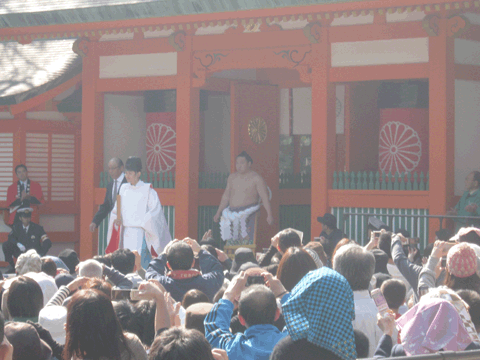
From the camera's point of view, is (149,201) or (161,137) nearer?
(149,201)

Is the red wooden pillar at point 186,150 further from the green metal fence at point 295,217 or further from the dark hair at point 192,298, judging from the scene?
the dark hair at point 192,298

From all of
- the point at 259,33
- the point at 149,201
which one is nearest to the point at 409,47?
the point at 259,33

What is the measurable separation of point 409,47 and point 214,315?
6328mm

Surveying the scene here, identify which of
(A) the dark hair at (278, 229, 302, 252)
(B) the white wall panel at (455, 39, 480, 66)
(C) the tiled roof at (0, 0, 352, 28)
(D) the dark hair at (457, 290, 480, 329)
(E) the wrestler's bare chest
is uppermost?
(C) the tiled roof at (0, 0, 352, 28)

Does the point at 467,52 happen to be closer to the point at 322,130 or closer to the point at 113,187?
the point at 322,130

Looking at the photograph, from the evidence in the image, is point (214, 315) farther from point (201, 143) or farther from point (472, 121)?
point (201, 143)

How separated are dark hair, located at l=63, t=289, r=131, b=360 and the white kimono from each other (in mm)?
5491

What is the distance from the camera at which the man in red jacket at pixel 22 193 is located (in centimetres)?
1085

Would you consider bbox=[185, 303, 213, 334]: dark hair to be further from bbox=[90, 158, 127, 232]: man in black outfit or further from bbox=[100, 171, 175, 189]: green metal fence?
bbox=[100, 171, 175, 189]: green metal fence

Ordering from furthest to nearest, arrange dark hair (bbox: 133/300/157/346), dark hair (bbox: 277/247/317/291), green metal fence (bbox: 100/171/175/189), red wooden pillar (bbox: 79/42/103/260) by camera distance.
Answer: red wooden pillar (bbox: 79/42/103/260) < green metal fence (bbox: 100/171/175/189) < dark hair (bbox: 277/247/317/291) < dark hair (bbox: 133/300/157/346)

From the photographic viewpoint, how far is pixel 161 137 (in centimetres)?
1105

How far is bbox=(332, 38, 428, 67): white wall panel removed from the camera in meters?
8.42

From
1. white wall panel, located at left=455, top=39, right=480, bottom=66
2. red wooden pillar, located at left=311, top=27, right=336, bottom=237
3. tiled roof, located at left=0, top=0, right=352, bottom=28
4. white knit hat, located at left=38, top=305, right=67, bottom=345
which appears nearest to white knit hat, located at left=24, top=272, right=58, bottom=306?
white knit hat, located at left=38, top=305, right=67, bottom=345

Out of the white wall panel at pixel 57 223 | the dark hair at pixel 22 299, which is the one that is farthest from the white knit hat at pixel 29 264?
the white wall panel at pixel 57 223
